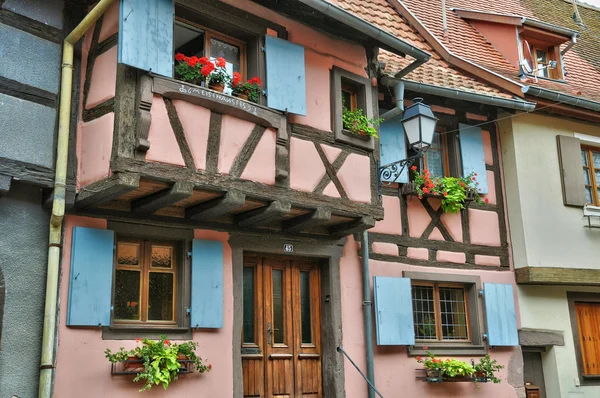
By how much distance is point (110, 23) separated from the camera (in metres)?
6.82

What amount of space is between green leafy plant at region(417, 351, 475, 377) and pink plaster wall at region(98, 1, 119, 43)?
209 inches

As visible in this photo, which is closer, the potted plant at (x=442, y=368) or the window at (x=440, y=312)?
the potted plant at (x=442, y=368)

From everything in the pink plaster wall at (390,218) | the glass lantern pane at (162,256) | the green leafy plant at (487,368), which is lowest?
the green leafy plant at (487,368)

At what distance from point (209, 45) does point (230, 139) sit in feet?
3.90

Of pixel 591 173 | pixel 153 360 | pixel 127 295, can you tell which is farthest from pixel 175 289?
pixel 591 173

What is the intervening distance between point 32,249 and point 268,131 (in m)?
2.53

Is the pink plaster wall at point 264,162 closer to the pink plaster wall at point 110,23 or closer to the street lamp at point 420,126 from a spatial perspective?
the street lamp at point 420,126

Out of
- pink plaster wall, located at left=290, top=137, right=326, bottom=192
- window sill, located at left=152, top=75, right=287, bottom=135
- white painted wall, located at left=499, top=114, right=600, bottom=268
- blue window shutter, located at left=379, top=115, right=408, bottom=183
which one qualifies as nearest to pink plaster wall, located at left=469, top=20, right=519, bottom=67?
white painted wall, located at left=499, top=114, right=600, bottom=268

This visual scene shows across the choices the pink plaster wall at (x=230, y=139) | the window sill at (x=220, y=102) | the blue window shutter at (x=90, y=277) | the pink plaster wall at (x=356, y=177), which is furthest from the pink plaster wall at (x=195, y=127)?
the pink plaster wall at (x=356, y=177)

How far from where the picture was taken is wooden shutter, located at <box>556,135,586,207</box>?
10750 millimetres

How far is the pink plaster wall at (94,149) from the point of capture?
6.42 metres

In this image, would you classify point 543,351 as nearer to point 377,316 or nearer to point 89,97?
point 377,316

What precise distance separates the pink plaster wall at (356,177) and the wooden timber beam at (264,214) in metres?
0.99

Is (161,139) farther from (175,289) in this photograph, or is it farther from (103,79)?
(175,289)
